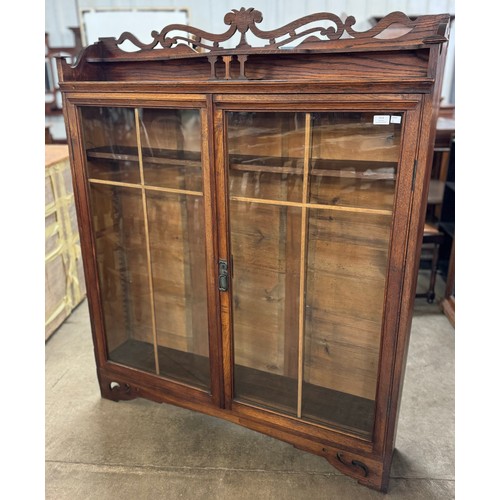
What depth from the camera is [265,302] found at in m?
1.62

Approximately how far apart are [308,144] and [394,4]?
263 cm

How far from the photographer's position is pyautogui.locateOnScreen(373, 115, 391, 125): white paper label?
118cm

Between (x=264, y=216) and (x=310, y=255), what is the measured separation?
0.20 meters

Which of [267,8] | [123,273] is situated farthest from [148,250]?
[267,8]

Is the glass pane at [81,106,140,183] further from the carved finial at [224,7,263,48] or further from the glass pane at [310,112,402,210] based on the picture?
the glass pane at [310,112,402,210]

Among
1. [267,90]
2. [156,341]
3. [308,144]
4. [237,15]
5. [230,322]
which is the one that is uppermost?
[237,15]

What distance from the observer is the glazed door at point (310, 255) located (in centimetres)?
131

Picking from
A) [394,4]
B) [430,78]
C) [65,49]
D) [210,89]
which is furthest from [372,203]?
[65,49]

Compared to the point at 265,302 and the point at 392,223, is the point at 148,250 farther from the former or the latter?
the point at 392,223

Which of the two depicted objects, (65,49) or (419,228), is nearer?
(419,228)

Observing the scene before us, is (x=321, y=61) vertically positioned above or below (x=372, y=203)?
above

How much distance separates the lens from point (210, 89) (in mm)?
1302

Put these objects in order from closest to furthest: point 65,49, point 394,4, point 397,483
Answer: point 397,483, point 394,4, point 65,49

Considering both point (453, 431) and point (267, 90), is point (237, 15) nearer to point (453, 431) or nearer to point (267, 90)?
point (267, 90)
